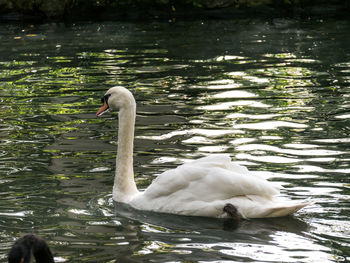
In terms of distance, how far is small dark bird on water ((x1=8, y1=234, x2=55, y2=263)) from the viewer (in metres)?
4.54

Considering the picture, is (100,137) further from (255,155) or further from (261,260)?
(261,260)

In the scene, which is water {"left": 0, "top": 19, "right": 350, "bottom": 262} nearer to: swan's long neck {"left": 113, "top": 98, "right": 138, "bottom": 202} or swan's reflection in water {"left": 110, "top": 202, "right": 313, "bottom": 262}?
swan's reflection in water {"left": 110, "top": 202, "right": 313, "bottom": 262}

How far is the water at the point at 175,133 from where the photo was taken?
6.27 metres

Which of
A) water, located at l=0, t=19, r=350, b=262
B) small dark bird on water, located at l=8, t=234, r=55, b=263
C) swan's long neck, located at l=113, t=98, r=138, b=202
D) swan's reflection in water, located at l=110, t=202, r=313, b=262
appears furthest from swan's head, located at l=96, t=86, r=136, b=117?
small dark bird on water, located at l=8, t=234, r=55, b=263

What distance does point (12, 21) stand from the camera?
72.9 feet

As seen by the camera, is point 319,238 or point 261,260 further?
point 319,238

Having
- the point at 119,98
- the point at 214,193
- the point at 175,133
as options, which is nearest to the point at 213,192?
the point at 214,193

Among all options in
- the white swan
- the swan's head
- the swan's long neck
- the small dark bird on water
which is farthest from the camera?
the swan's head

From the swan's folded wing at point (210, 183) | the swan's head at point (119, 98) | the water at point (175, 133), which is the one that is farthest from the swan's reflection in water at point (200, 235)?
the swan's head at point (119, 98)

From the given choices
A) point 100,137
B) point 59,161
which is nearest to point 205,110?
point 100,137

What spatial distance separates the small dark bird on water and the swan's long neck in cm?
253

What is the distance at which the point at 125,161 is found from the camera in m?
7.55

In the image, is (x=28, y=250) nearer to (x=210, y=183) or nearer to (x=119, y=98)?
(x=210, y=183)

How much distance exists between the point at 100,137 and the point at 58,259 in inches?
157
